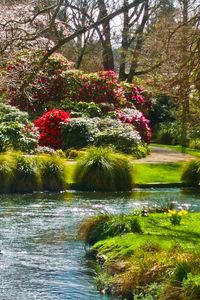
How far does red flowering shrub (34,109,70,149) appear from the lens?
30875 millimetres

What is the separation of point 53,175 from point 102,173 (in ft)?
5.17

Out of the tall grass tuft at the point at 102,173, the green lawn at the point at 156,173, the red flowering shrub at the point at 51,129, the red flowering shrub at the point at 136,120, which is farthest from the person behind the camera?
the red flowering shrub at the point at 136,120

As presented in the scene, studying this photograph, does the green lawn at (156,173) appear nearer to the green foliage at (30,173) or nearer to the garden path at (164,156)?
the garden path at (164,156)

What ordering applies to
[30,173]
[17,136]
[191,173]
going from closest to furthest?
1. [30,173]
2. [191,173]
3. [17,136]

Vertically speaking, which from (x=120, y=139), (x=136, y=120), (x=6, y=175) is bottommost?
(x=6, y=175)

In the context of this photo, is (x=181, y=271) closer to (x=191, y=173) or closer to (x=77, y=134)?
(x=191, y=173)

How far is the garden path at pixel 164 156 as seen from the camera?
97.2ft

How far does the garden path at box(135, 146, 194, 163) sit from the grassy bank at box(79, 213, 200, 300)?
534 inches

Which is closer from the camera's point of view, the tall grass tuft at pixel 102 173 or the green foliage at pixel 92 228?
the green foliage at pixel 92 228

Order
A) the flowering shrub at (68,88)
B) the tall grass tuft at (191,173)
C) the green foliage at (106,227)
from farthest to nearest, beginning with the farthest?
the flowering shrub at (68,88), the tall grass tuft at (191,173), the green foliage at (106,227)

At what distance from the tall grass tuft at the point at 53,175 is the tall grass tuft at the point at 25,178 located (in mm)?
331

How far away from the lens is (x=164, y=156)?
104 ft

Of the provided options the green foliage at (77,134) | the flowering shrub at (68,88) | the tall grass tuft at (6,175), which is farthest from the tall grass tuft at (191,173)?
the flowering shrub at (68,88)

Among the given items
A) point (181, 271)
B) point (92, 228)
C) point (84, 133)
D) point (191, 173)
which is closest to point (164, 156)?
point (84, 133)
